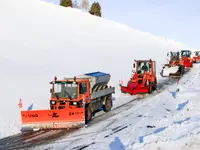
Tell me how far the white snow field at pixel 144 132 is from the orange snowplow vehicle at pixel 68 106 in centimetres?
87

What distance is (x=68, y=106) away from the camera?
53.6ft

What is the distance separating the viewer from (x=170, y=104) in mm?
20953

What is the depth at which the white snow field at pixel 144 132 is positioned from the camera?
31.5ft

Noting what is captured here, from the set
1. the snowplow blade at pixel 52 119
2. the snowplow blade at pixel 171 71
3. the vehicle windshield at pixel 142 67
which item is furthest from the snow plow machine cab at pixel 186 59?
the snowplow blade at pixel 52 119

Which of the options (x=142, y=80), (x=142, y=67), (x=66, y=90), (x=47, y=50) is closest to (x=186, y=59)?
(x=47, y=50)

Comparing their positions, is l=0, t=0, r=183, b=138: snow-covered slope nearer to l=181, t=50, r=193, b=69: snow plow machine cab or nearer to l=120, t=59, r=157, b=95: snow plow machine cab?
l=120, t=59, r=157, b=95: snow plow machine cab

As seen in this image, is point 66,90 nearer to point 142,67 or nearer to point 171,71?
point 142,67

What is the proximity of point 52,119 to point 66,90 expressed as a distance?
170 centimetres

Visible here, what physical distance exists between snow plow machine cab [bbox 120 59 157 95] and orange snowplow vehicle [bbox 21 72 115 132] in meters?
7.15

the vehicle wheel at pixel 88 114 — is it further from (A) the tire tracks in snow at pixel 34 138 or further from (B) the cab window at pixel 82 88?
(B) the cab window at pixel 82 88

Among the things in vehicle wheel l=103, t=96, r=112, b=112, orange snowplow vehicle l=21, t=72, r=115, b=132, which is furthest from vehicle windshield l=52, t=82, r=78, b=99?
vehicle wheel l=103, t=96, r=112, b=112

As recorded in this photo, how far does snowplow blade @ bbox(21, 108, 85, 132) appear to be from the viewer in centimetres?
1571

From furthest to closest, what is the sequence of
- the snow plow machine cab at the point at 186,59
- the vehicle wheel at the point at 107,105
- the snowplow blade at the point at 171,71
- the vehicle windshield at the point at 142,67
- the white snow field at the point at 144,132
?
the snow plow machine cab at the point at 186,59 < the snowplow blade at the point at 171,71 < the vehicle windshield at the point at 142,67 < the vehicle wheel at the point at 107,105 < the white snow field at the point at 144,132

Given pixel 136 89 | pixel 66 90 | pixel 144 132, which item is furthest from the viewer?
pixel 136 89
